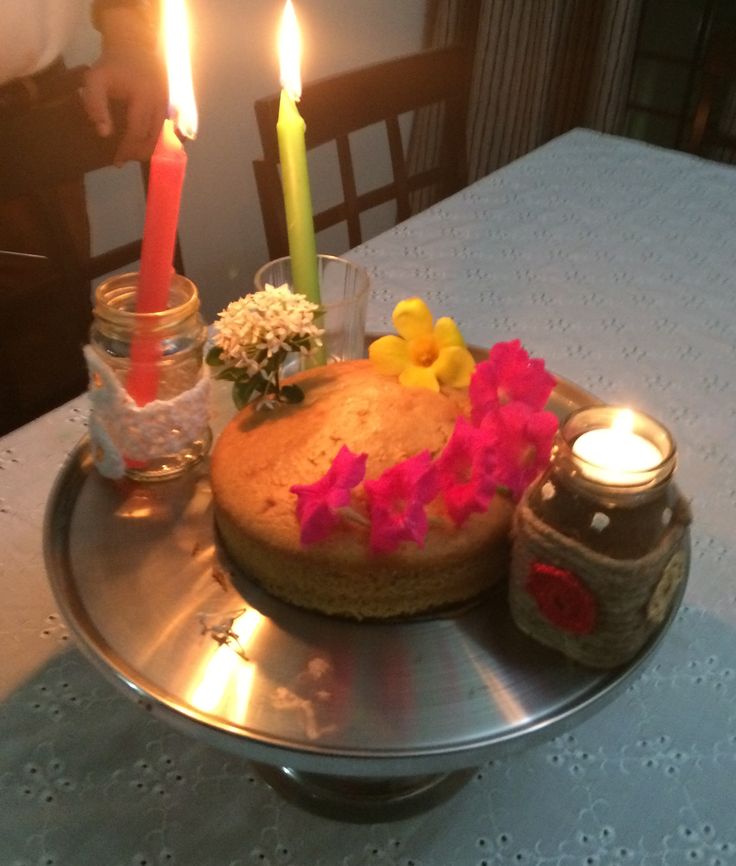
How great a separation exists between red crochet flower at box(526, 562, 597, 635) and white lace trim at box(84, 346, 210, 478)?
25 cm

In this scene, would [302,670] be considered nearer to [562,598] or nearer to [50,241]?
[562,598]

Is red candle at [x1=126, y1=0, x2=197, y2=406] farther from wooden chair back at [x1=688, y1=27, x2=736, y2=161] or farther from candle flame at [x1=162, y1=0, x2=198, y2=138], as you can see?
wooden chair back at [x1=688, y1=27, x2=736, y2=161]

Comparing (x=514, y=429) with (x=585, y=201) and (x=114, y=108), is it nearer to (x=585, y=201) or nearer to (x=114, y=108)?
(x=585, y=201)

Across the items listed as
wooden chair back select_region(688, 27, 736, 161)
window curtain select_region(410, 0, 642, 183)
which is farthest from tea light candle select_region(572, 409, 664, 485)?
window curtain select_region(410, 0, 642, 183)

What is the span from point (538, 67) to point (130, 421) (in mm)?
1967

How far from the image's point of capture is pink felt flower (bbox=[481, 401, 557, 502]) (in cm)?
50

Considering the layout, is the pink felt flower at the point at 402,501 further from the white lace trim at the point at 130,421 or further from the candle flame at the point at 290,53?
the candle flame at the point at 290,53

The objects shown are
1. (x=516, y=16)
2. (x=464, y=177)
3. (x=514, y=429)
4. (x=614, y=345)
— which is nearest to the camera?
(x=514, y=429)

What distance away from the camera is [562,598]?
447 millimetres

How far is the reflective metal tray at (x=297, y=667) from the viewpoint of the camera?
0.42 metres

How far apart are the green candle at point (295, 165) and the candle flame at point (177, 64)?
0.08 meters

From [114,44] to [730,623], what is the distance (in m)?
1.12

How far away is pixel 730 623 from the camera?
25.1 inches


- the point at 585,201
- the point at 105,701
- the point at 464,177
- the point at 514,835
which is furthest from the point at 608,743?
the point at 464,177
